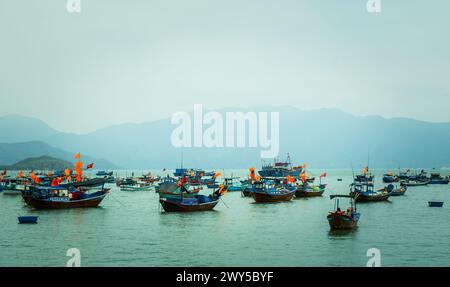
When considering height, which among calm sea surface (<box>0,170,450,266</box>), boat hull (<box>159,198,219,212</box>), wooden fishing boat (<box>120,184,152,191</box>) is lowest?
wooden fishing boat (<box>120,184,152,191</box>)

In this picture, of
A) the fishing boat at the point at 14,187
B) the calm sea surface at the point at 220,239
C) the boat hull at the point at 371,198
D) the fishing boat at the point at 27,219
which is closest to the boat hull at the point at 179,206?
the calm sea surface at the point at 220,239

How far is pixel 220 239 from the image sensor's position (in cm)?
3675

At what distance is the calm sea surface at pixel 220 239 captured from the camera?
29281mm

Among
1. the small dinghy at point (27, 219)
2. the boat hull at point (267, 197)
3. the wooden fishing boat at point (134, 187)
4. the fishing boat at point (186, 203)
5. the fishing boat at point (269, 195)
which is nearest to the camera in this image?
→ the small dinghy at point (27, 219)

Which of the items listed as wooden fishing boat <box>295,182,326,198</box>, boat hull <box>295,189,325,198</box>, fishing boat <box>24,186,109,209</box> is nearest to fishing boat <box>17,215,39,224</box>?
fishing boat <box>24,186,109,209</box>

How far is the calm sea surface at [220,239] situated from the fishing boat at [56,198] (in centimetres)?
165

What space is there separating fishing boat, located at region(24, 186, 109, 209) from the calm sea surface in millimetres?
1651

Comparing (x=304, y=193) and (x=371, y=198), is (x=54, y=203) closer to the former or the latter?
(x=304, y=193)

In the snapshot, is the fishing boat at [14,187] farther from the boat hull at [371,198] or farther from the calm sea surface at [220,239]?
the boat hull at [371,198]

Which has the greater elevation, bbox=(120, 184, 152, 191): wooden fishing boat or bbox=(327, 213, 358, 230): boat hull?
bbox=(327, 213, 358, 230): boat hull

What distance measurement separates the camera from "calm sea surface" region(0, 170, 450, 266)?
29281 mm

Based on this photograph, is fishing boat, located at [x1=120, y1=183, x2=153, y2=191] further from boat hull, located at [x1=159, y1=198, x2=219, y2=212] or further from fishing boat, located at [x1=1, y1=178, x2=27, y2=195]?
boat hull, located at [x1=159, y1=198, x2=219, y2=212]

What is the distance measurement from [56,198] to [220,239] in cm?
2976

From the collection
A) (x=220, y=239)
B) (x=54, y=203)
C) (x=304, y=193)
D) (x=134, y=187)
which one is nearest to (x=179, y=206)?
(x=54, y=203)
